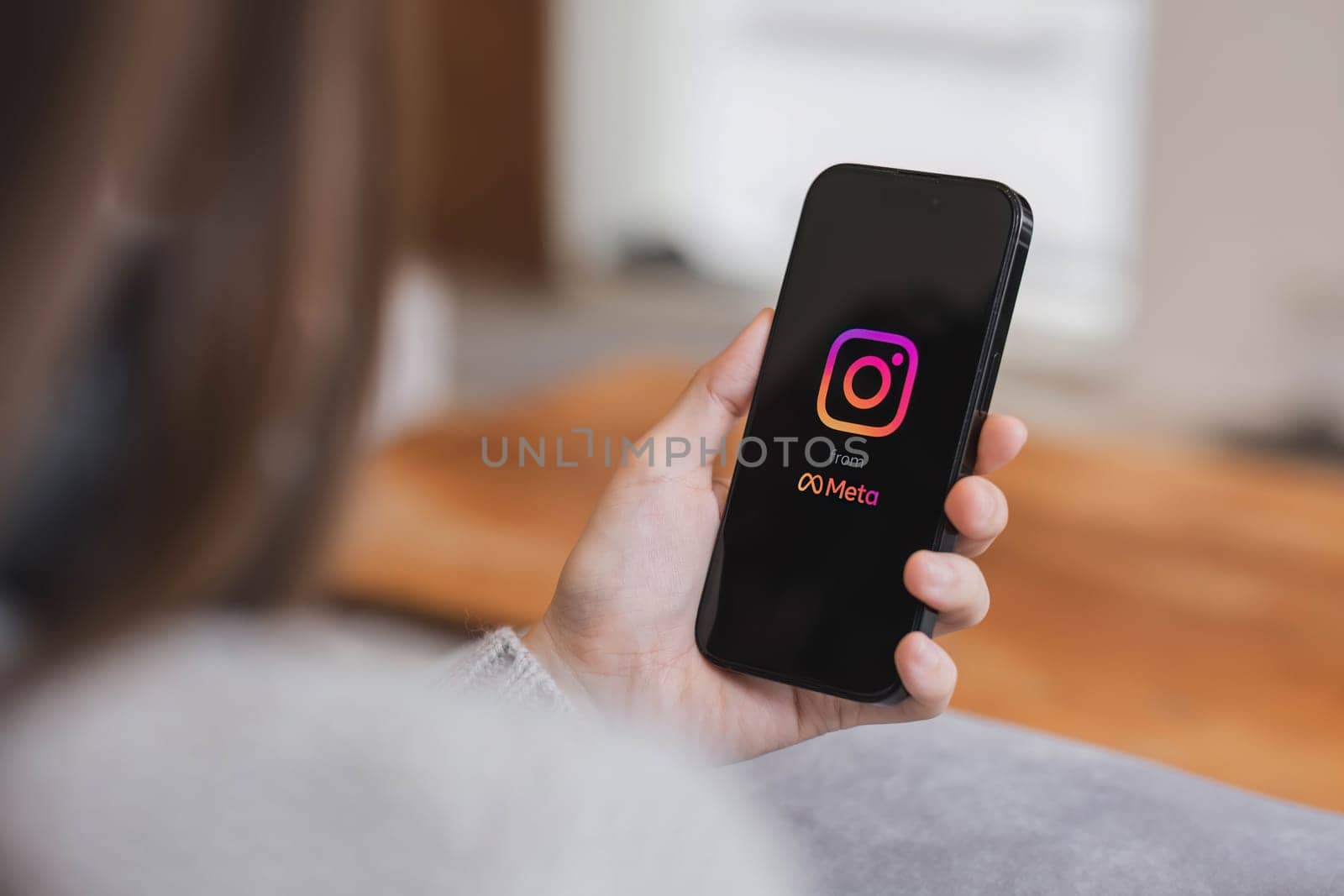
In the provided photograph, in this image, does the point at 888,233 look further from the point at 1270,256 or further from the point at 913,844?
the point at 1270,256

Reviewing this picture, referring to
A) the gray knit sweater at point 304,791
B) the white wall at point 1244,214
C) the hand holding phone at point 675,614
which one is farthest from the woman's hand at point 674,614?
the white wall at point 1244,214

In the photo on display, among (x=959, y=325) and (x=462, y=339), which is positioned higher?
(x=959, y=325)

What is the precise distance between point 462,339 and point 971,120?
1.03 meters

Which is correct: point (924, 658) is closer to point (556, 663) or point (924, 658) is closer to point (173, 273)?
point (556, 663)

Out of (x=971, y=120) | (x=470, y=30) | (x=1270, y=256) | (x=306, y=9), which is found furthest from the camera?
(x=470, y=30)

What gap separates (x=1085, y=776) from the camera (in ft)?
1.47

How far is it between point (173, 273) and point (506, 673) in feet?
0.75

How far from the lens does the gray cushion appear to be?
1.30 ft

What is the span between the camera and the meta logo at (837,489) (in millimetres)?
422

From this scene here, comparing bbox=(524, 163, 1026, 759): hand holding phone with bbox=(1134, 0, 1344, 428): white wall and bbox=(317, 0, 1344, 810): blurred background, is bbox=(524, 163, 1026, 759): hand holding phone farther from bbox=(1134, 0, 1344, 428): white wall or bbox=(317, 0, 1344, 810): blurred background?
bbox=(1134, 0, 1344, 428): white wall

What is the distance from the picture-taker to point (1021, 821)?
16.7 inches

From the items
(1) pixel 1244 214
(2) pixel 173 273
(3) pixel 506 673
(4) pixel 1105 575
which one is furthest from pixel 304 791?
(1) pixel 1244 214

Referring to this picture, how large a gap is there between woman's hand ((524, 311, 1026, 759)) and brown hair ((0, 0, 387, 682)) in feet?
0.76

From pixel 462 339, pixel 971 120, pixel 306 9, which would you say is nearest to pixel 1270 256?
pixel 971 120
